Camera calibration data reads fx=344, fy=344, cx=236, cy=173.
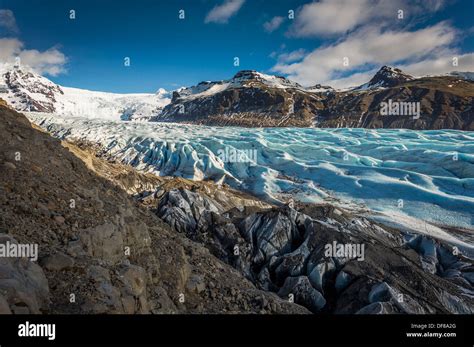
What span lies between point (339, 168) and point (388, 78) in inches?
5666

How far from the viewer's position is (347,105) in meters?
134

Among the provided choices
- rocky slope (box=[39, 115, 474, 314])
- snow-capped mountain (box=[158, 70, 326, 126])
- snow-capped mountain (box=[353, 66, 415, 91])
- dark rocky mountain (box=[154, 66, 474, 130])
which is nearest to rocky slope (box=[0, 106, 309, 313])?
rocky slope (box=[39, 115, 474, 314])

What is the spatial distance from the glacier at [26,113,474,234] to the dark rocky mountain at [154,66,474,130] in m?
53.0

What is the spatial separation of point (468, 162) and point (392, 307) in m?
36.8

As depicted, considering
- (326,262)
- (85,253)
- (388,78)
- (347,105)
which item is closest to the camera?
(85,253)

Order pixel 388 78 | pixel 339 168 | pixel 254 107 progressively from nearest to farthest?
1. pixel 339 168
2. pixel 254 107
3. pixel 388 78

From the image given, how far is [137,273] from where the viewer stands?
7055 millimetres

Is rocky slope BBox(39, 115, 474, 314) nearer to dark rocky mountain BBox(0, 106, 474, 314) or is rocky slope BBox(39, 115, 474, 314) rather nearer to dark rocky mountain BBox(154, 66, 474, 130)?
dark rocky mountain BBox(0, 106, 474, 314)

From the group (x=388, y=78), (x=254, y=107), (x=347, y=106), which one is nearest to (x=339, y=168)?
(x=347, y=106)

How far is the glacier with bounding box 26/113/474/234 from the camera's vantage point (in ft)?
103

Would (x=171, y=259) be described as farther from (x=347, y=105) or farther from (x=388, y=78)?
(x=388, y=78)

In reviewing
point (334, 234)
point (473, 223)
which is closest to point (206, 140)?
point (473, 223)
